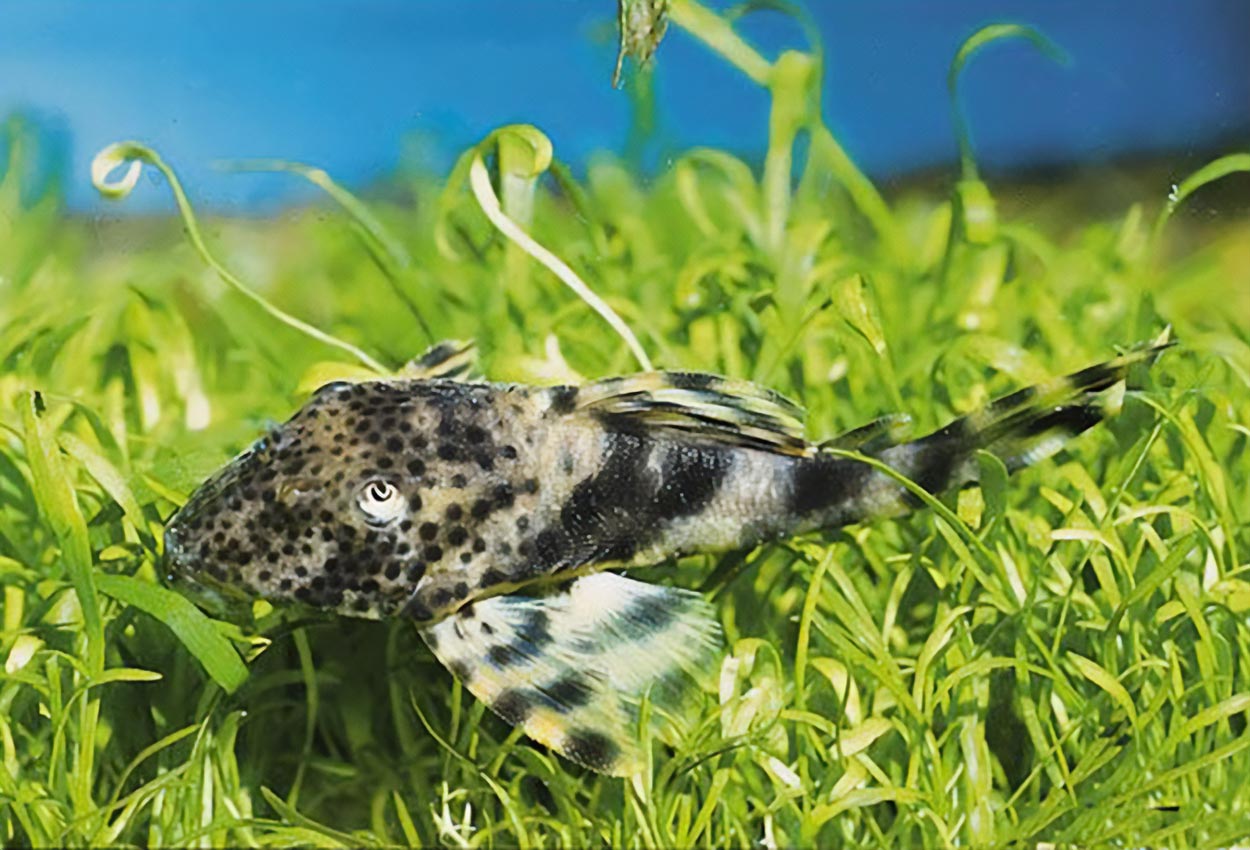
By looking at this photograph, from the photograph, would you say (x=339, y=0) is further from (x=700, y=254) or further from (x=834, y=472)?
(x=834, y=472)

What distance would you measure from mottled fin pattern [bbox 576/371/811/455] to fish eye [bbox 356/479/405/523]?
20 centimetres

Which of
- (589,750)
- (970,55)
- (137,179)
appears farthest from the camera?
(970,55)

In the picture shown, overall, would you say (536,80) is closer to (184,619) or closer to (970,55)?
(970,55)

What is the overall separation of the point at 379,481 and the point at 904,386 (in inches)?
29.9

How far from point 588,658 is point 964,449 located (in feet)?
1.34

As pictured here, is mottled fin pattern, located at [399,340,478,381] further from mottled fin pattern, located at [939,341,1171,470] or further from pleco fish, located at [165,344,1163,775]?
mottled fin pattern, located at [939,341,1171,470]

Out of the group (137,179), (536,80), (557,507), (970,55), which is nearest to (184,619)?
(557,507)

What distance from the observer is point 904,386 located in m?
1.75

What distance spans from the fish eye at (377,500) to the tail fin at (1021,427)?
18.6 inches

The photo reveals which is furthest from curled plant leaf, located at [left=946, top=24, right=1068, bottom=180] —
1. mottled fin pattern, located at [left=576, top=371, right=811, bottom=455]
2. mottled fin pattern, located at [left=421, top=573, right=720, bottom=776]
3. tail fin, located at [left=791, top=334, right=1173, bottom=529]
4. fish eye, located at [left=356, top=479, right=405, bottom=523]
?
fish eye, located at [left=356, top=479, right=405, bottom=523]

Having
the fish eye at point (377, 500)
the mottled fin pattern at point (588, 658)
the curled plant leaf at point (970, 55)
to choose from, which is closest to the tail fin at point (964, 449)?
the mottled fin pattern at point (588, 658)

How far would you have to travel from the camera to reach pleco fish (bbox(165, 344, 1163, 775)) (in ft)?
4.13

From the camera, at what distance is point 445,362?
1.51 meters

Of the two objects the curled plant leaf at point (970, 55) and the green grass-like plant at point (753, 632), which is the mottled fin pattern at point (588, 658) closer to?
the green grass-like plant at point (753, 632)
